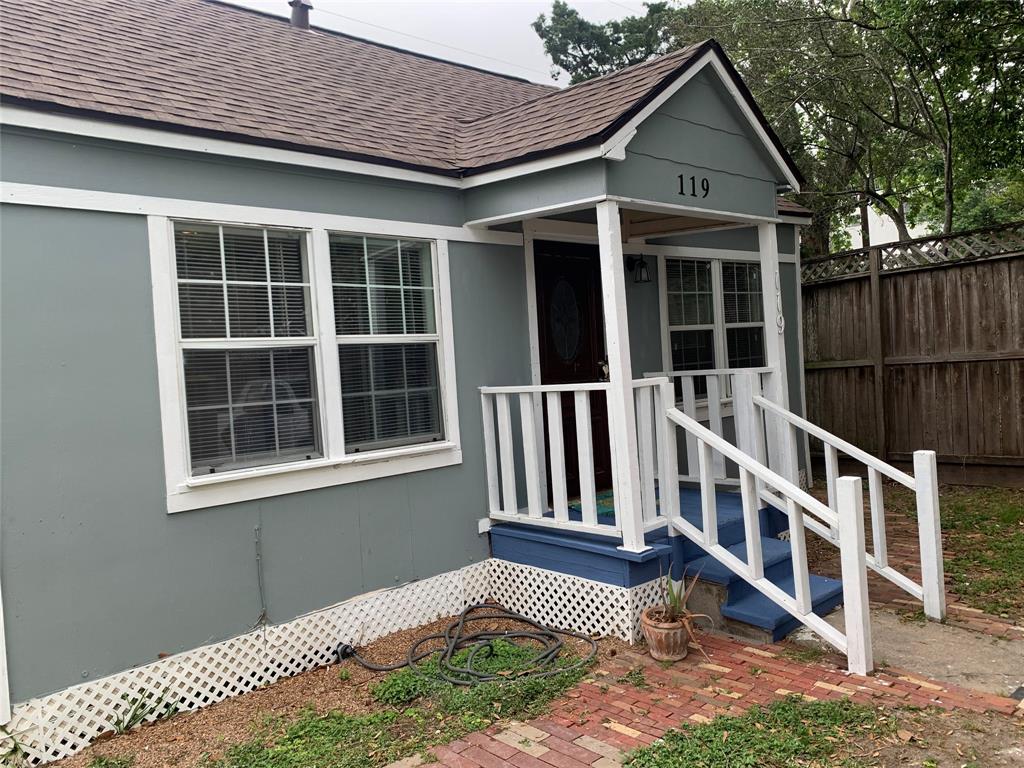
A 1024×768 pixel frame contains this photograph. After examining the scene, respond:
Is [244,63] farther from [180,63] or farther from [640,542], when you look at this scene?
[640,542]

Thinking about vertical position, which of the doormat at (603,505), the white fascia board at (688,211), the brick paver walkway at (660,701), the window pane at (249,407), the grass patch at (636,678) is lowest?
the grass patch at (636,678)

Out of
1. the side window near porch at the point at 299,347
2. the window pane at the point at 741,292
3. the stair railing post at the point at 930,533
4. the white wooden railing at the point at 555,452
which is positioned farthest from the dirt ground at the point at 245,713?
the window pane at the point at 741,292

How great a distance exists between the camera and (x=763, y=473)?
14.5 ft

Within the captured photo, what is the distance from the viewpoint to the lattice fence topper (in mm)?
8047

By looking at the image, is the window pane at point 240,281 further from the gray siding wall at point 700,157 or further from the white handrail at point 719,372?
the white handrail at point 719,372

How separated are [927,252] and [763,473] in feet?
18.7

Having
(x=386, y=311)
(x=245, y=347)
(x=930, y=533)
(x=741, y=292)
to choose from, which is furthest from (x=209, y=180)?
(x=741, y=292)

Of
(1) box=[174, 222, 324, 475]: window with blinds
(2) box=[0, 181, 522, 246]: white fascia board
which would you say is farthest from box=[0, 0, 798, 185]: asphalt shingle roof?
(1) box=[174, 222, 324, 475]: window with blinds

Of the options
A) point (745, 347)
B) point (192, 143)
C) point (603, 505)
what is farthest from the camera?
point (745, 347)

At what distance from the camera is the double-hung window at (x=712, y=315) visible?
295 inches

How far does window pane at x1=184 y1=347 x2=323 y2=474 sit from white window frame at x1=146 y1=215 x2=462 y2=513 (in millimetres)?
59

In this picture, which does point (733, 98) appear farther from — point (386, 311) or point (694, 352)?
point (386, 311)

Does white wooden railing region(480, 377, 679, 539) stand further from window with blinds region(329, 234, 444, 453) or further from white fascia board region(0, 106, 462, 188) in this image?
white fascia board region(0, 106, 462, 188)

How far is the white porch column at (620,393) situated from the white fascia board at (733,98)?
0.45 m
